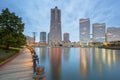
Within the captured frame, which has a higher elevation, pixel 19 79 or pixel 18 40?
pixel 18 40

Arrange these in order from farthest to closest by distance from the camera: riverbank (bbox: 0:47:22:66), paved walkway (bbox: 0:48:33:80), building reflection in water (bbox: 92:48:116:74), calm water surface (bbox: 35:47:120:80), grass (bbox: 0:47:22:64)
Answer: building reflection in water (bbox: 92:48:116:74), grass (bbox: 0:47:22:64), riverbank (bbox: 0:47:22:66), calm water surface (bbox: 35:47:120:80), paved walkway (bbox: 0:48:33:80)

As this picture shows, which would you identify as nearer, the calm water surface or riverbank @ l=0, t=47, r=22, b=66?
the calm water surface

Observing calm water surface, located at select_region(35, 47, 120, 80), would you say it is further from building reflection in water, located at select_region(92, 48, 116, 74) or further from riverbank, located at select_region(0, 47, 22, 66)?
riverbank, located at select_region(0, 47, 22, 66)

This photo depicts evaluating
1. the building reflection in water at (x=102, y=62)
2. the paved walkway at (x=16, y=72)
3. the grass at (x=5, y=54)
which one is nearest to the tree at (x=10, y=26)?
the grass at (x=5, y=54)

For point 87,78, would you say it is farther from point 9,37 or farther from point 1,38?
point 1,38

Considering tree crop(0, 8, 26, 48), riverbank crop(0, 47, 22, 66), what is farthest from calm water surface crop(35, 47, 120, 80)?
tree crop(0, 8, 26, 48)


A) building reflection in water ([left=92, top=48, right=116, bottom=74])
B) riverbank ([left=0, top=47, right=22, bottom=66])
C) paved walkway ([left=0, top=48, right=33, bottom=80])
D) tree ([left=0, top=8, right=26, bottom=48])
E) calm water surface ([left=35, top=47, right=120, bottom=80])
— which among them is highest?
tree ([left=0, top=8, right=26, bottom=48])

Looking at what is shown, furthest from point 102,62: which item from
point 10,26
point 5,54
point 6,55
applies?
point 10,26

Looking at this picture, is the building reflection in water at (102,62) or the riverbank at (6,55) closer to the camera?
the riverbank at (6,55)

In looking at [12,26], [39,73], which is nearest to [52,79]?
[39,73]

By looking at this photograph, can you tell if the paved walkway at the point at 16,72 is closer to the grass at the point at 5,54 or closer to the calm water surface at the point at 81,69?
the grass at the point at 5,54

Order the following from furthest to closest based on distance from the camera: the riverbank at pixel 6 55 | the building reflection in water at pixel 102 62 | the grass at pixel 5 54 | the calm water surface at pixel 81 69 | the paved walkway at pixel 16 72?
the building reflection in water at pixel 102 62 < the grass at pixel 5 54 < the riverbank at pixel 6 55 < the calm water surface at pixel 81 69 < the paved walkway at pixel 16 72

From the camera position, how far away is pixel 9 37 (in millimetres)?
26062

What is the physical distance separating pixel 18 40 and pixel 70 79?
18.3 meters
